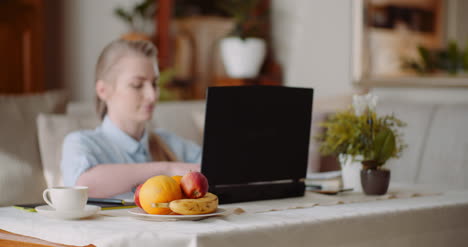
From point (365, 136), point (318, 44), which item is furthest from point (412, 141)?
point (318, 44)

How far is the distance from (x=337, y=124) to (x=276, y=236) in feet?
2.26

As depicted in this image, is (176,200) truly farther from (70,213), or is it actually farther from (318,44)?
(318,44)

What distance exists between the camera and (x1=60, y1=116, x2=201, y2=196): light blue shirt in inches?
77.5

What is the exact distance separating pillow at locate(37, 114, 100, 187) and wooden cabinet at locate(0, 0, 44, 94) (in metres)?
3.04

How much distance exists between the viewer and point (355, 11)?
4305 mm

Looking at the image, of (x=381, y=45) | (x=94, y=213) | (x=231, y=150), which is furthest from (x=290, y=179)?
(x=381, y=45)

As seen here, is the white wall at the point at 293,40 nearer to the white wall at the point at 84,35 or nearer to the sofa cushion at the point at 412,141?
the white wall at the point at 84,35

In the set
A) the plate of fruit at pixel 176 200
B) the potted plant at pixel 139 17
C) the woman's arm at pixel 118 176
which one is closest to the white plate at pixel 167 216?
the plate of fruit at pixel 176 200

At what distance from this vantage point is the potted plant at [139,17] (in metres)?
5.81

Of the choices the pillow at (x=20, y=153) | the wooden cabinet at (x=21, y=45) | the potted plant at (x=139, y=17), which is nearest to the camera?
the pillow at (x=20, y=153)

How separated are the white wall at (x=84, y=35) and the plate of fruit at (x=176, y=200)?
479 cm

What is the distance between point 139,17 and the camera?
607 cm

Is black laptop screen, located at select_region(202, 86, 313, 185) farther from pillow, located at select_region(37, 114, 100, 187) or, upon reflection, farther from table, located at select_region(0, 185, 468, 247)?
pillow, located at select_region(37, 114, 100, 187)

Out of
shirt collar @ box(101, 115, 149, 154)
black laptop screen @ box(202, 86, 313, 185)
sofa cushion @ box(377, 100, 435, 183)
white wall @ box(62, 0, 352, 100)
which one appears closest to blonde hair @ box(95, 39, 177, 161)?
shirt collar @ box(101, 115, 149, 154)
